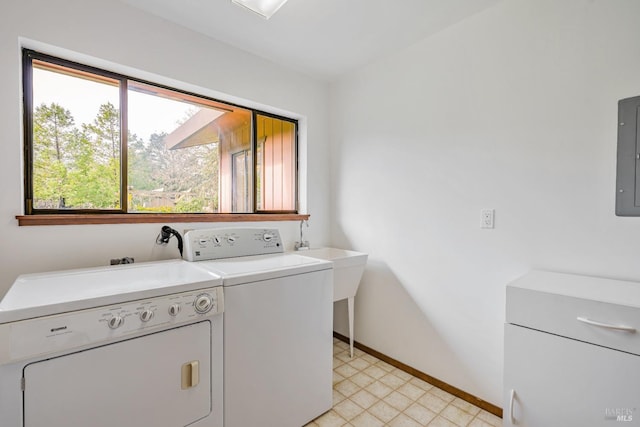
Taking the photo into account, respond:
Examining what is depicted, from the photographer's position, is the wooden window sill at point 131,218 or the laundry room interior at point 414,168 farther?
the wooden window sill at point 131,218

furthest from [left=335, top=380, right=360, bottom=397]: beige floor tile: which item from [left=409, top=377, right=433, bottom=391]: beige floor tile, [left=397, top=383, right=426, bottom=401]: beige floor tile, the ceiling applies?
the ceiling

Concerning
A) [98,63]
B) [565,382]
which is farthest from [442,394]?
[98,63]

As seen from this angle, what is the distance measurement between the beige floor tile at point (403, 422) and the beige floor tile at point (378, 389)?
210mm

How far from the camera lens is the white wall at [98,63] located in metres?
1.45

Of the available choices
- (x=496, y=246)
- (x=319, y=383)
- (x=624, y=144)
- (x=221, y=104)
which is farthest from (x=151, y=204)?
(x=624, y=144)

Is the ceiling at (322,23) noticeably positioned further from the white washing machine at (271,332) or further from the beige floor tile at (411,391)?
the beige floor tile at (411,391)

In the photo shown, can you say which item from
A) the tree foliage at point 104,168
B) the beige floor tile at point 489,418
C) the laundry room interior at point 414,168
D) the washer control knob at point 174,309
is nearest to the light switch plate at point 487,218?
the laundry room interior at point 414,168

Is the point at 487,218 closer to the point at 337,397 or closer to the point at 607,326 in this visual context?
the point at 607,326

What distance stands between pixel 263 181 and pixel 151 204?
94cm

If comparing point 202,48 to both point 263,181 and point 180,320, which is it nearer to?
point 263,181

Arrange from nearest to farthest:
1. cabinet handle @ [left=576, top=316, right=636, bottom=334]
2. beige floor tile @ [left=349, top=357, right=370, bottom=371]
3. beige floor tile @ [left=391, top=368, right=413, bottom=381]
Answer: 1. cabinet handle @ [left=576, top=316, right=636, bottom=334]
2. beige floor tile @ [left=391, top=368, right=413, bottom=381]
3. beige floor tile @ [left=349, top=357, right=370, bottom=371]

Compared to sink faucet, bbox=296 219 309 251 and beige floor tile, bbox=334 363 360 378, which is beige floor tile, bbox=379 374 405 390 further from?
sink faucet, bbox=296 219 309 251

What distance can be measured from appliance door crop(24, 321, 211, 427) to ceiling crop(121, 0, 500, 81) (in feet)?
6.01

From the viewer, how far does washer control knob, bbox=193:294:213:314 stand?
4.18 ft
